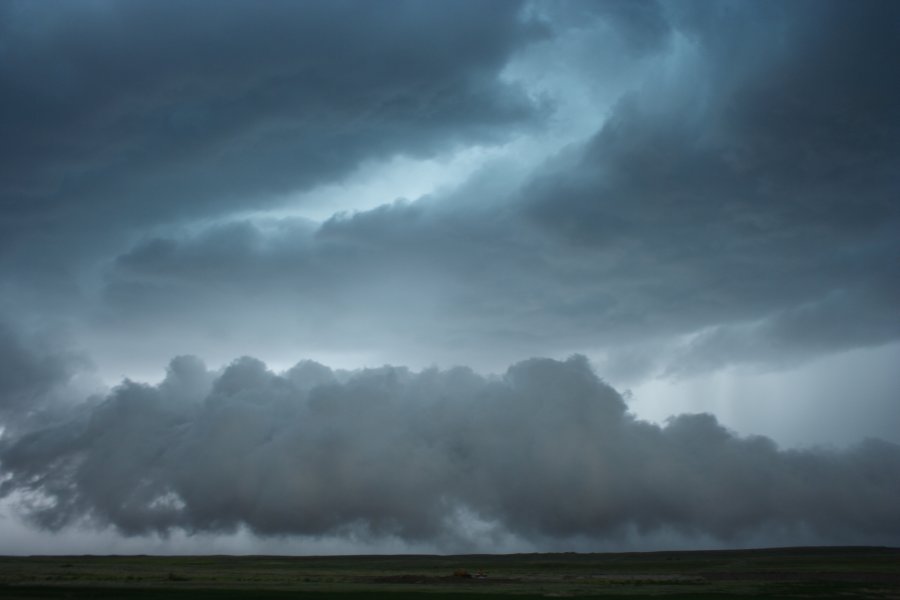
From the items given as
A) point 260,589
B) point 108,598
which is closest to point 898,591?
point 260,589

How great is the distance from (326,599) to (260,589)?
20.0 m

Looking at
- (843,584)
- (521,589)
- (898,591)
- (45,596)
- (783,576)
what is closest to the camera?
(45,596)

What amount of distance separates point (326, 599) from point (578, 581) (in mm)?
49808

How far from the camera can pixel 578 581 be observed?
Answer: 120750mm

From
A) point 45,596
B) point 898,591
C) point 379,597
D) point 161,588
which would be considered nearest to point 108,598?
point 45,596

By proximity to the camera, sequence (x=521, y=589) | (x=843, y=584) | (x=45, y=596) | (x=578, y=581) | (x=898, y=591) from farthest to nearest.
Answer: (x=578, y=581) < (x=843, y=584) < (x=521, y=589) < (x=898, y=591) < (x=45, y=596)

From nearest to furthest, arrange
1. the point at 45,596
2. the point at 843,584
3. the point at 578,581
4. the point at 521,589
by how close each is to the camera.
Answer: the point at 45,596
the point at 521,589
the point at 843,584
the point at 578,581

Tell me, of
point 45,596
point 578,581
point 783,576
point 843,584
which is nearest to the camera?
point 45,596

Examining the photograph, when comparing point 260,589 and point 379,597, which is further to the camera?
point 260,589

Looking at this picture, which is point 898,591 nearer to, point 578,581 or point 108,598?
point 578,581

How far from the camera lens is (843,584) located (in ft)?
352

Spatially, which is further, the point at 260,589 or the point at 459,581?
the point at 459,581

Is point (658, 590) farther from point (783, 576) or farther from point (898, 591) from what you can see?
point (783, 576)

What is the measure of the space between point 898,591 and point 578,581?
143 ft
